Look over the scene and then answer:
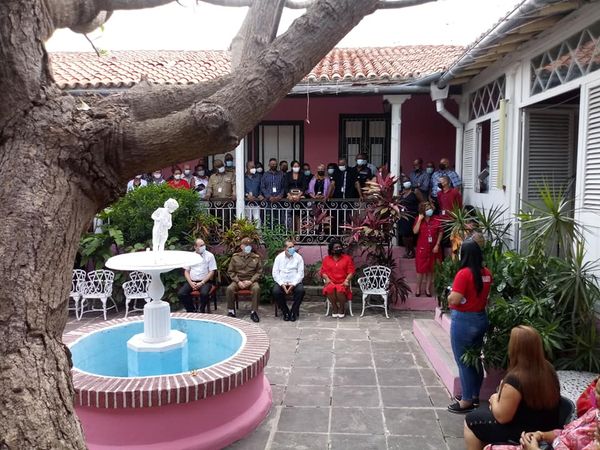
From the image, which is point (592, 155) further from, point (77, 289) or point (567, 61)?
point (77, 289)

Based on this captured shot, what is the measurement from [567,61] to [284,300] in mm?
5539

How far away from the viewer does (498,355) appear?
198 inches

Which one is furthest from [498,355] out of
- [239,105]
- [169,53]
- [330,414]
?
[169,53]

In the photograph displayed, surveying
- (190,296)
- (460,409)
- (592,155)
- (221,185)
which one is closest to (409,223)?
(221,185)

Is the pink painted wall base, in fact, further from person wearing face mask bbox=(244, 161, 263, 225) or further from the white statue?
person wearing face mask bbox=(244, 161, 263, 225)

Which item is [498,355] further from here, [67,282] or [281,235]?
[281,235]

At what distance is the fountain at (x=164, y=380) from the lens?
448cm

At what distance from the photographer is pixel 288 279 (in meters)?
9.65

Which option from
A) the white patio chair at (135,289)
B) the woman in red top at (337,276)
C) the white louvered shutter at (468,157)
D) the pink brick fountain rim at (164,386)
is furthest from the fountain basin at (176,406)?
the white louvered shutter at (468,157)

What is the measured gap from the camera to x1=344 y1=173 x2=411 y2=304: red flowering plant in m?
9.93

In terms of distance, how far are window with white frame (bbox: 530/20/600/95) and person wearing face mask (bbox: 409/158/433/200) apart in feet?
13.1

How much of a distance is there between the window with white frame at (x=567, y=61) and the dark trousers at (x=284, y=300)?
15.8ft

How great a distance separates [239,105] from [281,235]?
8.87 m

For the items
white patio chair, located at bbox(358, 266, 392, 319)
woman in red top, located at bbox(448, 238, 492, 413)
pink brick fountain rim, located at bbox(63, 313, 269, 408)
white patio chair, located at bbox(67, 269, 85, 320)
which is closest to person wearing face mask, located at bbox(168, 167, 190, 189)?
white patio chair, located at bbox(67, 269, 85, 320)
